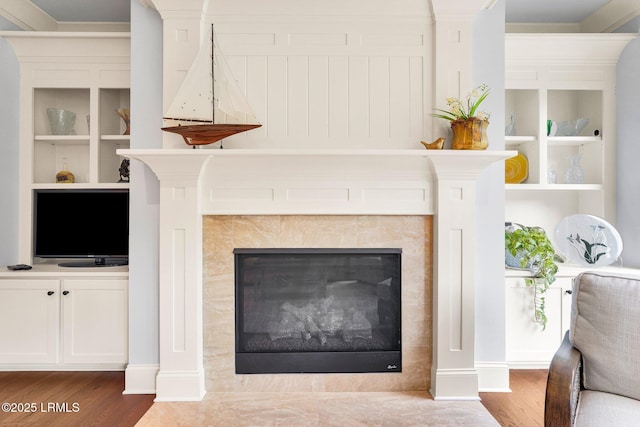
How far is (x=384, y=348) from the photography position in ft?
9.02

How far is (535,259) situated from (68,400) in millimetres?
3041

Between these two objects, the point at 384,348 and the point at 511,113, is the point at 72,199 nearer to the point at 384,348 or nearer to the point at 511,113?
the point at 384,348

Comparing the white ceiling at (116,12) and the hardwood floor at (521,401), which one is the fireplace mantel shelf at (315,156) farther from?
the white ceiling at (116,12)

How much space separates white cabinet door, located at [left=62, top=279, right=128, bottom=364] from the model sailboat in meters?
1.16

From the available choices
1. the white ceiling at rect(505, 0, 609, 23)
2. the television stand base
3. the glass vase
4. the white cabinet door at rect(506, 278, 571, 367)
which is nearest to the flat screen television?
the television stand base


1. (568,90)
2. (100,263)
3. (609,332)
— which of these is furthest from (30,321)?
(568,90)

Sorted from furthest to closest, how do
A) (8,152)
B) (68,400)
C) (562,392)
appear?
1. (8,152)
2. (68,400)
3. (562,392)

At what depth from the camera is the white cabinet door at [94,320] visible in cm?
291

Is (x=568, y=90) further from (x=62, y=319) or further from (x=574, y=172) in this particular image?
(x=62, y=319)

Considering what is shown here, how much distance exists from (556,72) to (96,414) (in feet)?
12.6

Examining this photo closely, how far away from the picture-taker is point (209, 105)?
2545mm

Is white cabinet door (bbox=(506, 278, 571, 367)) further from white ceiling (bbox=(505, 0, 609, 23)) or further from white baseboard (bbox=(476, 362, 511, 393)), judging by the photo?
white ceiling (bbox=(505, 0, 609, 23))

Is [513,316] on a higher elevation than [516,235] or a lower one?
lower

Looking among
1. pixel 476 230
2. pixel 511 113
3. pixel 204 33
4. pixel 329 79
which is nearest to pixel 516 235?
pixel 476 230
